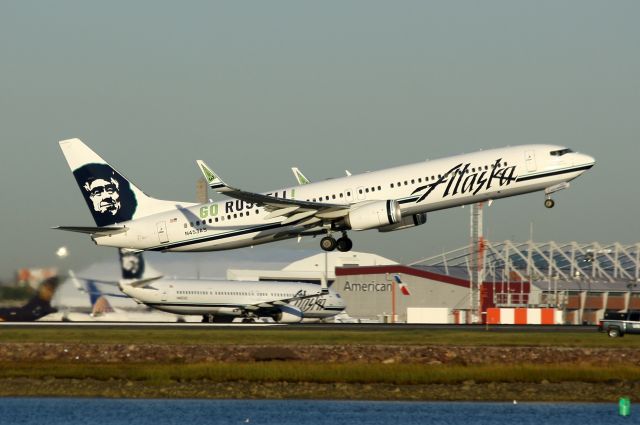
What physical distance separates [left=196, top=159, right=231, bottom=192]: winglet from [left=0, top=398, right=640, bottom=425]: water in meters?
14.4

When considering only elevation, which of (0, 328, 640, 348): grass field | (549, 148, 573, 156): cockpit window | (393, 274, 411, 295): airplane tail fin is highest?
(549, 148, 573, 156): cockpit window

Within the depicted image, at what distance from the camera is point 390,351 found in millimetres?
52250

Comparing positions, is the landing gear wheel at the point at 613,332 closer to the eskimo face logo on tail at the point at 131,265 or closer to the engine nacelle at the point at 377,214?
the engine nacelle at the point at 377,214

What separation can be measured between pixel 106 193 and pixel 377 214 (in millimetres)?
18331

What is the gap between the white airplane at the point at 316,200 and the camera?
193 feet

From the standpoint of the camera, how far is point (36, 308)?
70.5 m

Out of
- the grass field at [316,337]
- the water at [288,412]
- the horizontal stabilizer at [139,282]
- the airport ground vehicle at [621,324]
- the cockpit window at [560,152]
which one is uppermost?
the cockpit window at [560,152]

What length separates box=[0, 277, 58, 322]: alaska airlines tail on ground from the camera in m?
69.5

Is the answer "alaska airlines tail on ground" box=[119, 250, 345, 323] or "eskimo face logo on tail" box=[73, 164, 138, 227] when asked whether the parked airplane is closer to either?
"alaska airlines tail on ground" box=[119, 250, 345, 323]

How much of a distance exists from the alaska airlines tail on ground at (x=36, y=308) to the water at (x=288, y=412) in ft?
76.3

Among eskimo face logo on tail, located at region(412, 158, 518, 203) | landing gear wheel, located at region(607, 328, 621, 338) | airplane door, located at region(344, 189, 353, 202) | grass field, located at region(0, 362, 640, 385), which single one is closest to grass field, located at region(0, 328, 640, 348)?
landing gear wheel, located at region(607, 328, 621, 338)

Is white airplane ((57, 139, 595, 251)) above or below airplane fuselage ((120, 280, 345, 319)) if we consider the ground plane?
above

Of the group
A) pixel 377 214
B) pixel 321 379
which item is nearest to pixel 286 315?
pixel 377 214

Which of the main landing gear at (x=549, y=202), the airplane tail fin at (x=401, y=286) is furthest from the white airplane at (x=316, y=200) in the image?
the airplane tail fin at (x=401, y=286)
